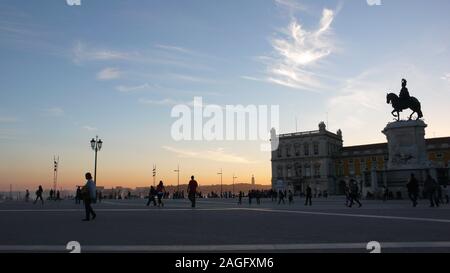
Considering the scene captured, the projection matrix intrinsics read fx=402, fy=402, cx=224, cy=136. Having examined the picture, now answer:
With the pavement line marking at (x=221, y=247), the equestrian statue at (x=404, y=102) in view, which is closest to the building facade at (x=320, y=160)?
the equestrian statue at (x=404, y=102)

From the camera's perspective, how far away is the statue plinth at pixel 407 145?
96.7ft

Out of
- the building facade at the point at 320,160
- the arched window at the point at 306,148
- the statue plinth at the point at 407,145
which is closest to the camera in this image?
the statue plinth at the point at 407,145

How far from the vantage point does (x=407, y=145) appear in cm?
3005

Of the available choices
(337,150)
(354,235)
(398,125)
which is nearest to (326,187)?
(337,150)

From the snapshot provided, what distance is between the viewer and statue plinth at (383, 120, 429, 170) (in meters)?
29.5

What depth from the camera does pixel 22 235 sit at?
25.5 ft

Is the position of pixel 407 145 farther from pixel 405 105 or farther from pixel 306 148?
pixel 306 148

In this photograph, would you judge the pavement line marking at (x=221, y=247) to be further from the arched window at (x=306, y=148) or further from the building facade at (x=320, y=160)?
the arched window at (x=306, y=148)

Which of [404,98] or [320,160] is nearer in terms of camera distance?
[404,98]

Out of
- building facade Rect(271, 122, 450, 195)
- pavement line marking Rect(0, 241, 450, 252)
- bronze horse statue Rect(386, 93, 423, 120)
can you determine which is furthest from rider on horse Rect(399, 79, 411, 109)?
building facade Rect(271, 122, 450, 195)

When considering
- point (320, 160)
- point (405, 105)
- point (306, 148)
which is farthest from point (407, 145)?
point (306, 148)

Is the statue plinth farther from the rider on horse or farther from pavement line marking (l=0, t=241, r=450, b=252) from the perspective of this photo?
pavement line marking (l=0, t=241, r=450, b=252)

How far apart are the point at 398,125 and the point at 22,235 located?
2861 centimetres
